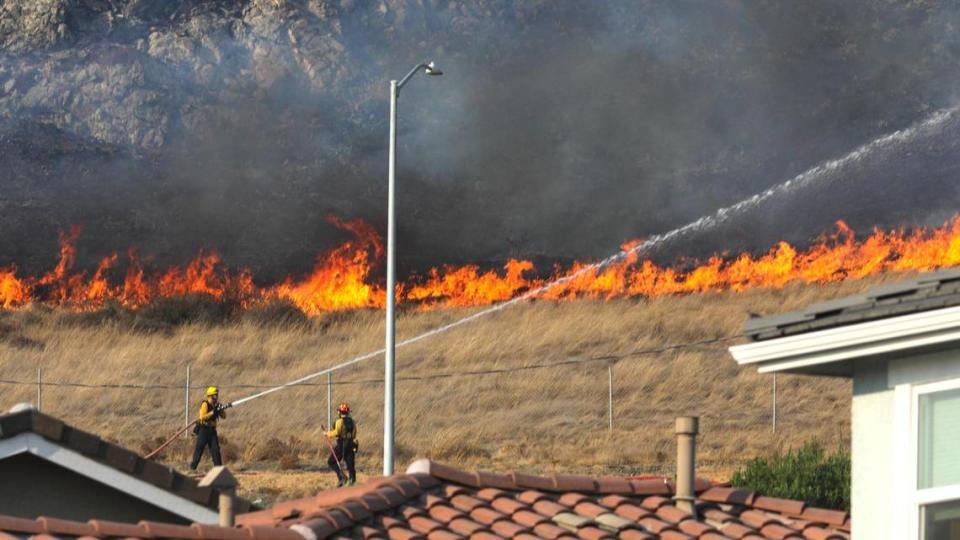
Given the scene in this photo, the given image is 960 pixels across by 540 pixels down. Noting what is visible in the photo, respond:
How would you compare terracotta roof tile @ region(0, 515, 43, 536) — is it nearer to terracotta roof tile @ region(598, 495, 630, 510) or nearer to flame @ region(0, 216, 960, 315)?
terracotta roof tile @ region(598, 495, 630, 510)

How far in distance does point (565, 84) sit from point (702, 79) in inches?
203

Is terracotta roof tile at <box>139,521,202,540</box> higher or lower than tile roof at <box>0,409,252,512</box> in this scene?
lower

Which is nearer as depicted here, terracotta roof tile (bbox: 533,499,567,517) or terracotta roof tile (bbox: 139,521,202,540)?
terracotta roof tile (bbox: 139,521,202,540)

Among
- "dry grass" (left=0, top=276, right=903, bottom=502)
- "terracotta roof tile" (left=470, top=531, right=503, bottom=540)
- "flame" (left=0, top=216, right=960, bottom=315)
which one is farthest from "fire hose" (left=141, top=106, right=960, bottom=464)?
"terracotta roof tile" (left=470, top=531, right=503, bottom=540)

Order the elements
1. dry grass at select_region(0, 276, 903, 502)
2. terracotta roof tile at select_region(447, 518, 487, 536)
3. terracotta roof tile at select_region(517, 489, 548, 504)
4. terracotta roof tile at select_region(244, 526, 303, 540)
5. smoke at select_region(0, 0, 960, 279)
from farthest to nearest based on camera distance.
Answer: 1. smoke at select_region(0, 0, 960, 279)
2. dry grass at select_region(0, 276, 903, 502)
3. terracotta roof tile at select_region(517, 489, 548, 504)
4. terracotta roof tile at select_region(447, 518, 487, 536)
5. terracotta roof tile at select_region(244, 526, 303, 540)

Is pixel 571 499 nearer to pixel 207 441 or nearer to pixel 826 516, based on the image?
pixel 826 516

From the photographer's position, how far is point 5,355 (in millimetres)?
51812

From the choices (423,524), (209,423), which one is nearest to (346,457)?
(209,423)

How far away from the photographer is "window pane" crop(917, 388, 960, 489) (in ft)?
41.7

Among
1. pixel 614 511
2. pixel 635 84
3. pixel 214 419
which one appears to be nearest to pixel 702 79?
pixel 635 84

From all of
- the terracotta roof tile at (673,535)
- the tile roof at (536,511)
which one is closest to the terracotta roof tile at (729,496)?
the tile roof at (536,511)

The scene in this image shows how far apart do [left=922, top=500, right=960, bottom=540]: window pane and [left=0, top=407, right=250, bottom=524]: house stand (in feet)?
16.3

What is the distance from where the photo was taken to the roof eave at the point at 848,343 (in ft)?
41.9

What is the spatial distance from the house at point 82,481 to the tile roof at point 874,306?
162 inches
